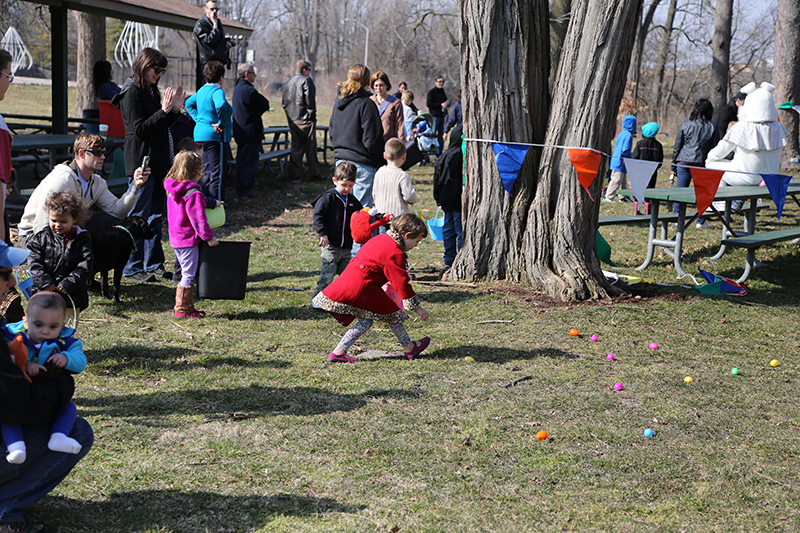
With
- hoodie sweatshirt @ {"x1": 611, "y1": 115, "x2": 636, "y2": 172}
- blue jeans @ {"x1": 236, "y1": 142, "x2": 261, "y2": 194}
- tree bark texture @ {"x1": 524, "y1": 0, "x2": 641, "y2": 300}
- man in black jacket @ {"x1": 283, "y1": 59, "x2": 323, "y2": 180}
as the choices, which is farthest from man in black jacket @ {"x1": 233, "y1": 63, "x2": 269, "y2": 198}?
hoodie sweatshirt @ {"x1": 611, "y1": 115, "x2": 636, "y2": 172}

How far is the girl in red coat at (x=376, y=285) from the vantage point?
16.6ft

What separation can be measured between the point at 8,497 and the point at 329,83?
5659 centimetres

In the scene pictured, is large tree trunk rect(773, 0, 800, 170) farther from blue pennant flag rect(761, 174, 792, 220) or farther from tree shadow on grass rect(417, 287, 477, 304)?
tree shadow on grass rect(417, 287, 477, 304)

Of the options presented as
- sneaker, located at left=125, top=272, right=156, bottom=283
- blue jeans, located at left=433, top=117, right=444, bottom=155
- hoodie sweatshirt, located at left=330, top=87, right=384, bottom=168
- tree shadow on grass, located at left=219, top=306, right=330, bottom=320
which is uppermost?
blue jeans, located at left=433, top=117, right=444, bottom=155

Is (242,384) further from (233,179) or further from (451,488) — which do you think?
(233,179)

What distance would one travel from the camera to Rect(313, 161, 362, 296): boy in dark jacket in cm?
630

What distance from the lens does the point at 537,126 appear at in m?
7.43

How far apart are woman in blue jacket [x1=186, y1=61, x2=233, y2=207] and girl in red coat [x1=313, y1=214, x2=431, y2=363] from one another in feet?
17.0

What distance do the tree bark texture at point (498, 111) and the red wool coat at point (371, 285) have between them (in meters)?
2.51

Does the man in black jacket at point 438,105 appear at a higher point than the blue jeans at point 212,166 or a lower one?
higher

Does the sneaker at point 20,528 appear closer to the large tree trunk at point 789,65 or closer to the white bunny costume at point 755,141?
the white bunny costume at point 755,141

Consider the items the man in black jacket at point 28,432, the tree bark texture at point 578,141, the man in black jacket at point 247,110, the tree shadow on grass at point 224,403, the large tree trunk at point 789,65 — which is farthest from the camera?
the large tree trunk at point 789,65

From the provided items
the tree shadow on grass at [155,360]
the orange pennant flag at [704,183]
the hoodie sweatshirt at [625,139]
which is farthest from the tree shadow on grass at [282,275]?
the hoodie sweatshirt at [625,139]

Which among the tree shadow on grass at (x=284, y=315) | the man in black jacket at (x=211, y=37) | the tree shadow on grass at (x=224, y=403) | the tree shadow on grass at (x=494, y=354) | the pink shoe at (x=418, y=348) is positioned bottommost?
the tree shadow on grass at (x=224, y=403)
